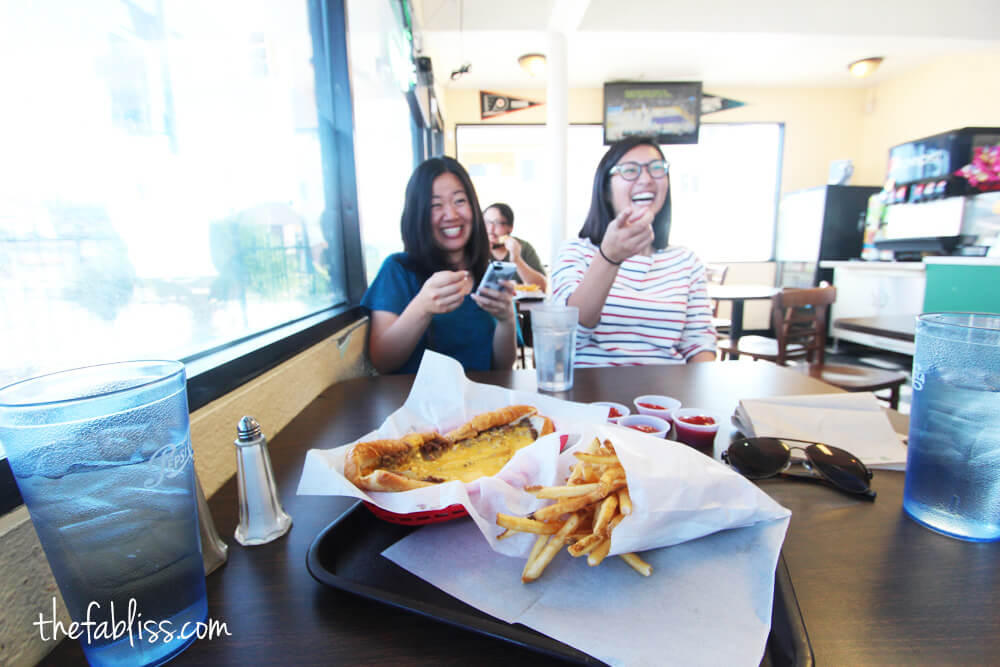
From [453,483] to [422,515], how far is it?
0.19 feet

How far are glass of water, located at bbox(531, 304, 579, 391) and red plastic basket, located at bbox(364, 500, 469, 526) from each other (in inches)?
25.9

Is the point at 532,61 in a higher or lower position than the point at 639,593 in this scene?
higher

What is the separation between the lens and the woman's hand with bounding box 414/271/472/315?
1.40 metres

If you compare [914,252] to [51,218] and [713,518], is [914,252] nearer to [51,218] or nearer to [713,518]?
[713,518]

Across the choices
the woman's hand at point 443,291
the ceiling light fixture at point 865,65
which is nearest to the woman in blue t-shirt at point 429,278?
the woman's hand at point 443,291

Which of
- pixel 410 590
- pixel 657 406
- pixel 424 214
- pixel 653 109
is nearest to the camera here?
pixel 410 590

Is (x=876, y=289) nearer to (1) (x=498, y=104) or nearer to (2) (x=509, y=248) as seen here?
(2) (x=509, y=248)

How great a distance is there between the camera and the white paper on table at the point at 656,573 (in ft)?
1.38

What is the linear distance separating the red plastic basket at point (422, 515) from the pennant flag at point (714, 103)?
7.62 m

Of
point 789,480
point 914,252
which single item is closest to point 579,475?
point 789,480

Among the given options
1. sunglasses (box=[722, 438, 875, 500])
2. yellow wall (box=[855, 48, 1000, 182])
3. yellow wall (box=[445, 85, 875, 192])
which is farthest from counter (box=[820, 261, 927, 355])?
sunglasses (box=[722, 438, 875, 500])

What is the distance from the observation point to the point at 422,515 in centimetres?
56

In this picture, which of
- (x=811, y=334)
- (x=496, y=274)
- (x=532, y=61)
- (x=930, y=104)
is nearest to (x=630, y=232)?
(x=496, y=274)

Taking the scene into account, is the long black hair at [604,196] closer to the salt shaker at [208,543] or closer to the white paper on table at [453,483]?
the white paper on table at [453,483]
